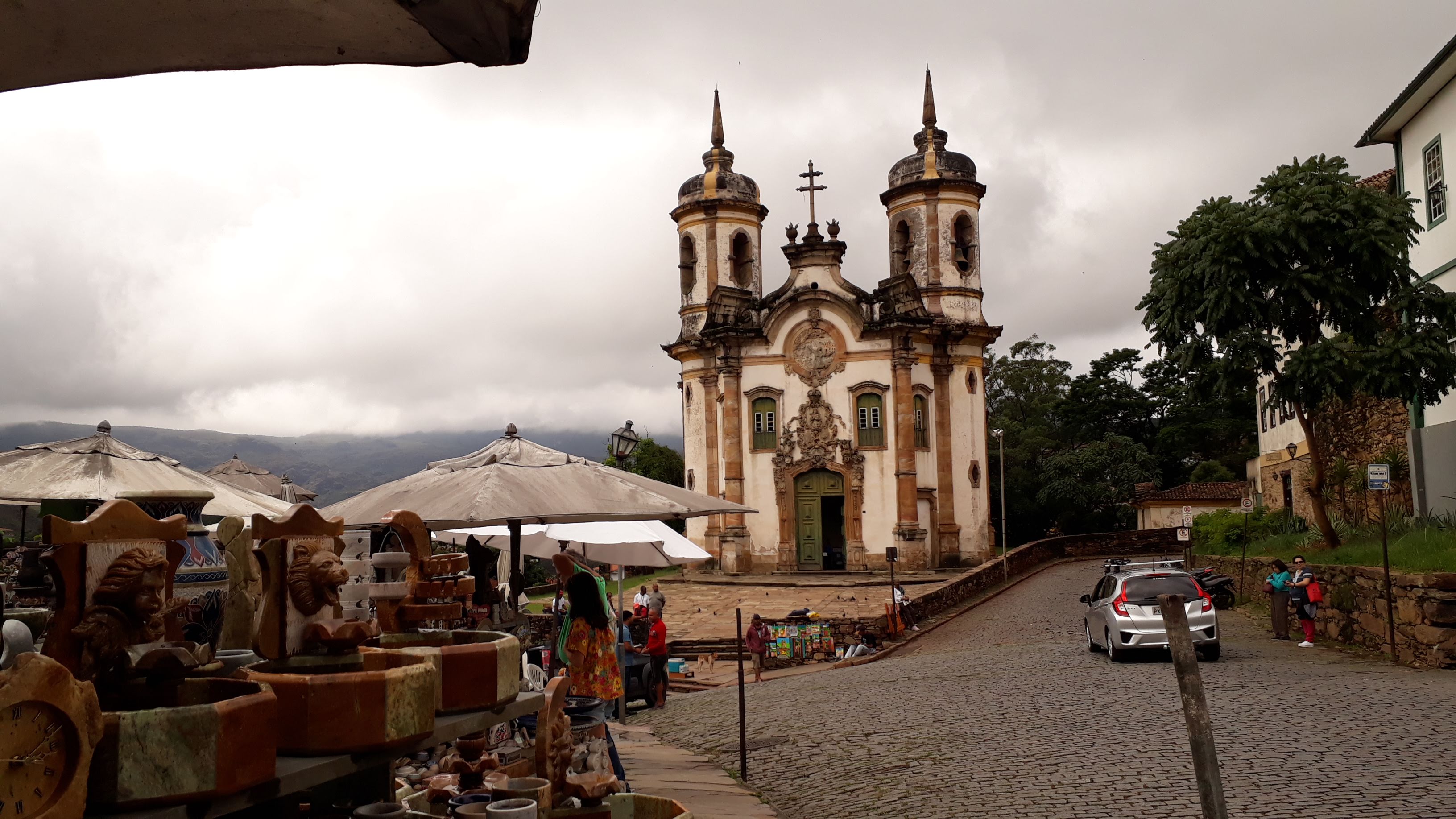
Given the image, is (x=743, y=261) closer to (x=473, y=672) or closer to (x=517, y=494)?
(x=517, y=494)

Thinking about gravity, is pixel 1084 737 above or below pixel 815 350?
below

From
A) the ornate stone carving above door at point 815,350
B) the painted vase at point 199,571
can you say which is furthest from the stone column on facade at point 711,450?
the painted vase at point 199,571

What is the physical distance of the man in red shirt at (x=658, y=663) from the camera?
14531mm

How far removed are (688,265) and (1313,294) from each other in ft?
78.5

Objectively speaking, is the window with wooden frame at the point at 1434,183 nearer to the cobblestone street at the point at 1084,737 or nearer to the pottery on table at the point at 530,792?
the cobblestone street at the point at 1084,737

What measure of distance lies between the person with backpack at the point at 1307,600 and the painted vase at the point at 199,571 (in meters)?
16.2

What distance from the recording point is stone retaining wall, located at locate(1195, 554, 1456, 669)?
13500 millimetres

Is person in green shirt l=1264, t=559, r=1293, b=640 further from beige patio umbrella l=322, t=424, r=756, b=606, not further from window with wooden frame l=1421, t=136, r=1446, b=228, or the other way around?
beige patio umbrella l=322, t=424, r=756, b=606

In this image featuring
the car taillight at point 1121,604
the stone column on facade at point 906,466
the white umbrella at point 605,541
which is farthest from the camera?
the stone column on facade at point 906,466

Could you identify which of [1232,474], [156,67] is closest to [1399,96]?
[156,67]

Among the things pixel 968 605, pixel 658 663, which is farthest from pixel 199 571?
→ pixel 968 605

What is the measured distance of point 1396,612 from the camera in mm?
14836

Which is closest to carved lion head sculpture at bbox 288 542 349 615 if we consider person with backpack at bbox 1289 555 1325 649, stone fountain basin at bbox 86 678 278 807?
stone fountain basin at bbox 86 678 278 807

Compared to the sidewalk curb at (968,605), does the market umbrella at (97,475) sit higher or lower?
higher
